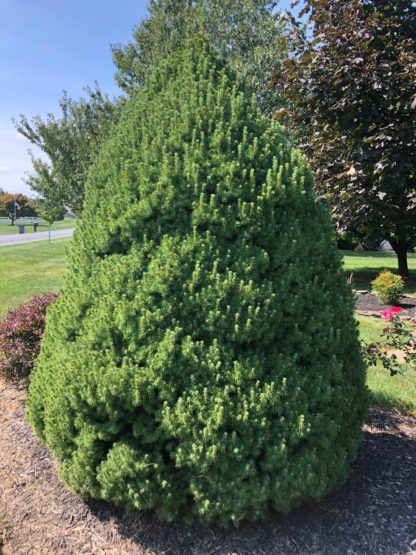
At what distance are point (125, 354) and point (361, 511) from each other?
1624mm

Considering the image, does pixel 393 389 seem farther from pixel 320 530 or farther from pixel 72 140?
pixel 72 140

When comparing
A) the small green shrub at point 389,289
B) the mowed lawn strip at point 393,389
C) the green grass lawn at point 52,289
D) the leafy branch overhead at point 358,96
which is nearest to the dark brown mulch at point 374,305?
the small green shrub at point 389,289

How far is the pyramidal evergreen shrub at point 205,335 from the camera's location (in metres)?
2.08

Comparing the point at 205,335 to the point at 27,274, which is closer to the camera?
the point at 205,335

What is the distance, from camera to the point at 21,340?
4234mm

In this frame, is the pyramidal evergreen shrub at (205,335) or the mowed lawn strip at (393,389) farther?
the mowed lawn strip at (393,389)

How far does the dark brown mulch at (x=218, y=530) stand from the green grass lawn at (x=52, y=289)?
158 cm

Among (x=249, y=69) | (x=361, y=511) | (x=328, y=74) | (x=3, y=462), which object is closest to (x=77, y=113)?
(x=249, y=69)

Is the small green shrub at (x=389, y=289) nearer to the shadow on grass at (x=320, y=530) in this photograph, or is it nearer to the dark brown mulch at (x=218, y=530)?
the dark brown mulch at (x=218, y=530)

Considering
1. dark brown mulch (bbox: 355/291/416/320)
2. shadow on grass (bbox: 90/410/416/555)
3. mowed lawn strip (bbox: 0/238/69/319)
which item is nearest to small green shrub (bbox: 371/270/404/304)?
dark brown mulch (bbox: 355/291/416/320)

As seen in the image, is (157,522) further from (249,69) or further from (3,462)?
(249,69)

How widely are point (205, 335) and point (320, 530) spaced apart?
1224mm

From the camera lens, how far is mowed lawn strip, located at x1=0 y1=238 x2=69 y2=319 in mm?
10141

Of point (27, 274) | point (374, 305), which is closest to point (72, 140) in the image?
point (27, 274)
